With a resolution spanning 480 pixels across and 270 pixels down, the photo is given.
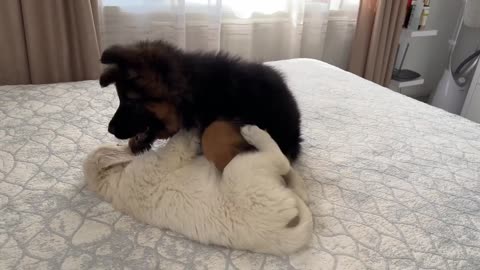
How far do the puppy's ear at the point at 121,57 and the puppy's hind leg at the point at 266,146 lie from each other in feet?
1.13

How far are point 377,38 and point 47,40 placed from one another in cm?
226

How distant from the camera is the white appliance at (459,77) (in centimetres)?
278

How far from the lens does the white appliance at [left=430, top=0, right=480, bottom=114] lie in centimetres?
278

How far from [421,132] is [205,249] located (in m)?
1.08

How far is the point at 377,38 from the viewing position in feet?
9.40

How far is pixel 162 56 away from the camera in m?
0.99

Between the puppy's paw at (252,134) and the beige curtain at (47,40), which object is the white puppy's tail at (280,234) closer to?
the puppy's paw at (252,134)

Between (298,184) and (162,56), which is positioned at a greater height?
(162,56)

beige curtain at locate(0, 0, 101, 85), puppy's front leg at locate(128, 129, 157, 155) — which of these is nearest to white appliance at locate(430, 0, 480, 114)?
beige curtain at locate(0, 0, 101, 85)

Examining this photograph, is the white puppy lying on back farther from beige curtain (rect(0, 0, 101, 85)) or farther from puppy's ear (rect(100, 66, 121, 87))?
beige curtain (rect(0, 0, 101, 85))

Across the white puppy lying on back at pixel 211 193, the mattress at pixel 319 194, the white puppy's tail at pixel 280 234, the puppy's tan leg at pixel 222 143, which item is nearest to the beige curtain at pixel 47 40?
the mattress at pixel 319 194

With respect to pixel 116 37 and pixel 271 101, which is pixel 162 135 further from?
pixel 116 37

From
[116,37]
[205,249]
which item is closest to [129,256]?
[205,249]

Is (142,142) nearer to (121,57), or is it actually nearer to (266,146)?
(121,57)
